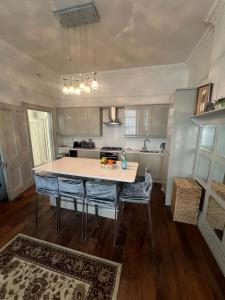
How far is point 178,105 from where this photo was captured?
2.50 meters

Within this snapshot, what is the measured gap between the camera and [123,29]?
2.34 metres

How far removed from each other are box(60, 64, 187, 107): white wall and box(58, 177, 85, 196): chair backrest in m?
2.97

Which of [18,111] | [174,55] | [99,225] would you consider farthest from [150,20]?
[99,225]

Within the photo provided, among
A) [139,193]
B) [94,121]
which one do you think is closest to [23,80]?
[94,121]

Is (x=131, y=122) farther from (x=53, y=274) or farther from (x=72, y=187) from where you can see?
(x=53, y=274)

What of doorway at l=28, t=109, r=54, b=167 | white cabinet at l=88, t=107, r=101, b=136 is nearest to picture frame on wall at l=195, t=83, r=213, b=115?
white cabinet at l=88, t=107, r=101, b=136

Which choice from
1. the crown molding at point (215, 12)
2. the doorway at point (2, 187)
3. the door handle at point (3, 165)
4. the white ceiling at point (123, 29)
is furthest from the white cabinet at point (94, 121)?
the crown molding at point (215, 12)

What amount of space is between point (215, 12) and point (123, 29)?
1315 mm

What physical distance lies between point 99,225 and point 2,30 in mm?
3686

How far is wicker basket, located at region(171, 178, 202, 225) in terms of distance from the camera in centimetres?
224

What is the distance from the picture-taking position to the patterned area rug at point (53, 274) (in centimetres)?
136

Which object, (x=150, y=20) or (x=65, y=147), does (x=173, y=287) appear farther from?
(x=65, y=147)

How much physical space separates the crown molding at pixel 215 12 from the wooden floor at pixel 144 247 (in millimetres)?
3142

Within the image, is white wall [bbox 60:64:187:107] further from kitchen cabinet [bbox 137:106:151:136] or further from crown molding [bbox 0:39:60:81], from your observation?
crown molding [bbox 0:39:60:81]
